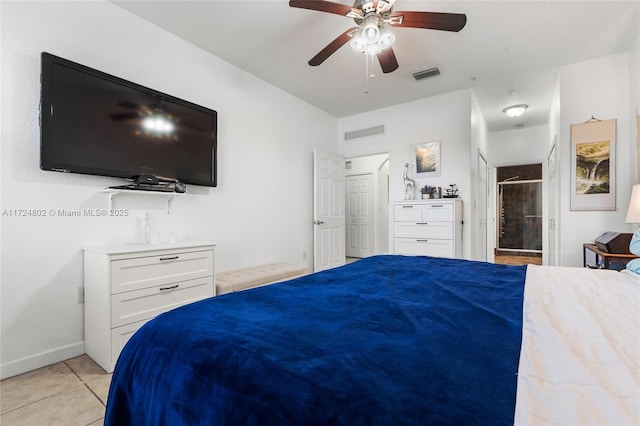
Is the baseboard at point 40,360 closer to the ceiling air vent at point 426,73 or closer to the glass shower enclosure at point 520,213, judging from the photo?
the ceiling air vent at point 426,73

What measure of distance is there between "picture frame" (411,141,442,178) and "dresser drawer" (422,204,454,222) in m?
0.64

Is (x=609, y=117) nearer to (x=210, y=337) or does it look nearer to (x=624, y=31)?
(x=624, y=31)

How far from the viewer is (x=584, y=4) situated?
2.45 meters

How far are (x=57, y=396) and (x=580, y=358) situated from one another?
2.52 m

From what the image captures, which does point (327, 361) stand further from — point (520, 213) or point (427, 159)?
point (520, 213)

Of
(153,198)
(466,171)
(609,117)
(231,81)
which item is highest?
(231,81)

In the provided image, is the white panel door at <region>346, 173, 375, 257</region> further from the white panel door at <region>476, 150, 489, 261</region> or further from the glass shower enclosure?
the glass shower enclosure

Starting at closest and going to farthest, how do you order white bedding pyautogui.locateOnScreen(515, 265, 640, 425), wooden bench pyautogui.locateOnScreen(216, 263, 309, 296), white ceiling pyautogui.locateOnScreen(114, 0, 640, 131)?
white bedding pyautogui.locateOnScreen(515, 265, 640, 425), white ceiling pyautogui.locateOnScreen(114, 0, 640, 131), wooden bench pyautogui.locateOnScreen(216, 263, 309, 296)

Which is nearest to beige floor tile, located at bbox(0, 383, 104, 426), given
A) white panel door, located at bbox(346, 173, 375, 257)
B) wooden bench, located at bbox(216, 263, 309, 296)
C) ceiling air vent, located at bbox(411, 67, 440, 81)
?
wooden bench, located at bbox(216, 263, 309, 296)

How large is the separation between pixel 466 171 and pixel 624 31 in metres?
1.93

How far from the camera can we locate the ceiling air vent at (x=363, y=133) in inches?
192

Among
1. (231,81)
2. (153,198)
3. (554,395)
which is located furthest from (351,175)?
(554,395)

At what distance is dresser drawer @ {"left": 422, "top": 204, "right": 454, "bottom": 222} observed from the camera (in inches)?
150

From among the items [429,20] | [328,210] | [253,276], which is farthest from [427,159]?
[253,276]
